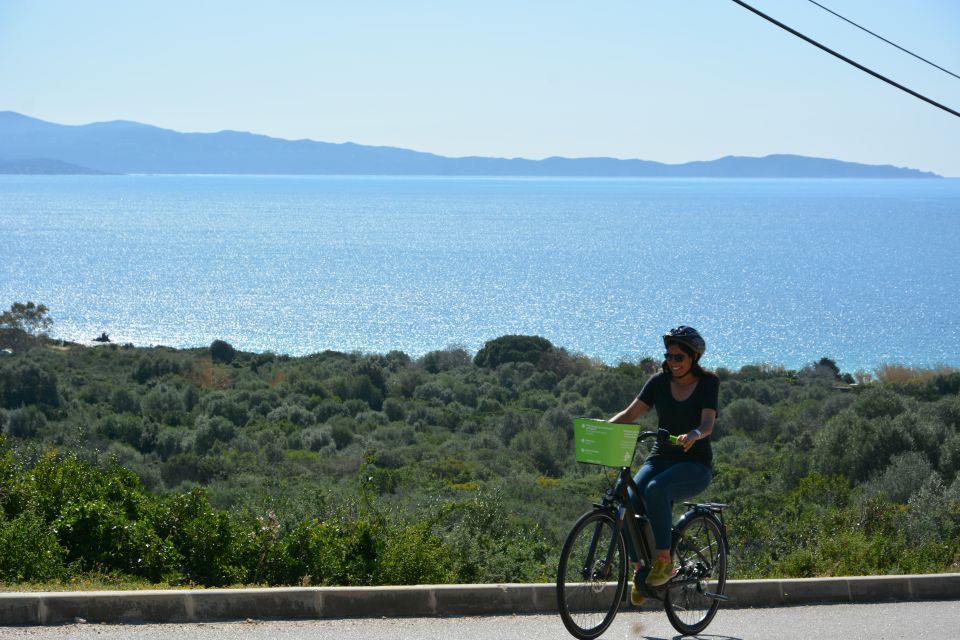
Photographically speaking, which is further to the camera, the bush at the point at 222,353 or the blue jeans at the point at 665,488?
the bush at the point at 222,353

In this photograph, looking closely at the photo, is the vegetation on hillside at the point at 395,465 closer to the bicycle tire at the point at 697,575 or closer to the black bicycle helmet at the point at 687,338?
the bicycle tire at the point at 697,575

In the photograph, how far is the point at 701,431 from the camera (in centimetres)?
603

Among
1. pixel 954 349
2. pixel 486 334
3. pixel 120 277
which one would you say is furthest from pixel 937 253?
pixel 120 277

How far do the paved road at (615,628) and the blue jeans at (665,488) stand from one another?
71 centimetres

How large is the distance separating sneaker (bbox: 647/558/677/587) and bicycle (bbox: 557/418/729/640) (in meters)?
0.04

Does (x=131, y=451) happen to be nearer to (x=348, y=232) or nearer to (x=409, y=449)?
(x=409, y=449)

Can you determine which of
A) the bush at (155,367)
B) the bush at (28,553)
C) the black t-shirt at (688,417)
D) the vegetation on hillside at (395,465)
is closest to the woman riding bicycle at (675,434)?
the black t-shirt at (688,417)

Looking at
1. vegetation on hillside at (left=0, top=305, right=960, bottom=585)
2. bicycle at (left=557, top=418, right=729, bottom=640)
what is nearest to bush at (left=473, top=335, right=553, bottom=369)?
vegetation on hillside at (left=0, top=305, right=960, bottom=585)

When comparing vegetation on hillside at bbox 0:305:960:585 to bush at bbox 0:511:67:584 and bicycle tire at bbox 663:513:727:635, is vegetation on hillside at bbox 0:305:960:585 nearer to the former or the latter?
bush at bbox 0:511:67:584

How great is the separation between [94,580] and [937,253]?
14762 centimetres

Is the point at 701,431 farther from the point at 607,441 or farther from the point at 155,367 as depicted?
the point at 155,367

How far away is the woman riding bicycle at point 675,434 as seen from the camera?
6047mm

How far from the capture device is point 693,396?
6191 millimetres

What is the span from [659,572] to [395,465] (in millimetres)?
20019
